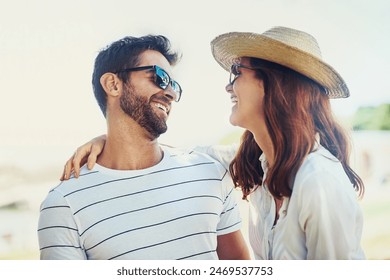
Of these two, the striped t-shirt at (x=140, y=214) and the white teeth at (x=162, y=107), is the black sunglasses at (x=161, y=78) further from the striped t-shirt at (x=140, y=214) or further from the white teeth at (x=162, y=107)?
the striped t-shirt at (x=140, y=214)

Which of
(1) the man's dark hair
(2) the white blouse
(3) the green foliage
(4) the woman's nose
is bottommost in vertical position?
(2) the white blouse

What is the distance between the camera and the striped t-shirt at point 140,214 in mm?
2506

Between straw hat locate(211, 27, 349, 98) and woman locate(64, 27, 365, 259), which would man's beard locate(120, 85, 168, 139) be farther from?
straw hat locate(211, 27, 349, 98)

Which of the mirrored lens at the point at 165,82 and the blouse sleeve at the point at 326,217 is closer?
the blouse sleeve at the point at 326,217

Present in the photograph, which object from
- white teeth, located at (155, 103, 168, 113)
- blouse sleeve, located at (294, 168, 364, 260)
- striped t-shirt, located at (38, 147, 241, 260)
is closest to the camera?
blouse sleeve, located at (294, 168, 364, 260)

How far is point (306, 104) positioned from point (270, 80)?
0.65 ft

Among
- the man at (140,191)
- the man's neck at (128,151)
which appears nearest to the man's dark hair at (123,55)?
the man at (140,191)

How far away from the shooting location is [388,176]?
268 cm

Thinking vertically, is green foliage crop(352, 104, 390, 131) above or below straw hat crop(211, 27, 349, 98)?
below

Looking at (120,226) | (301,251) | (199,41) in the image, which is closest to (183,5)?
(199,41)

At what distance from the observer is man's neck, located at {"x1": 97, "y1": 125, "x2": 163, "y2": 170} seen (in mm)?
2590

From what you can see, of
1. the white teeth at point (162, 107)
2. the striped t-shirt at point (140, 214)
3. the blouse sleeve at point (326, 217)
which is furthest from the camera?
the white teeth at point (162, 107)

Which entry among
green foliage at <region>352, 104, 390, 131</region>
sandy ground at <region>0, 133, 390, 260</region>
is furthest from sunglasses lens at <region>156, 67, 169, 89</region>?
green foliage at <region>352, 104, 390, 131</region>

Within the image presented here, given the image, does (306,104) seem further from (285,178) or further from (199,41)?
(199,41)
